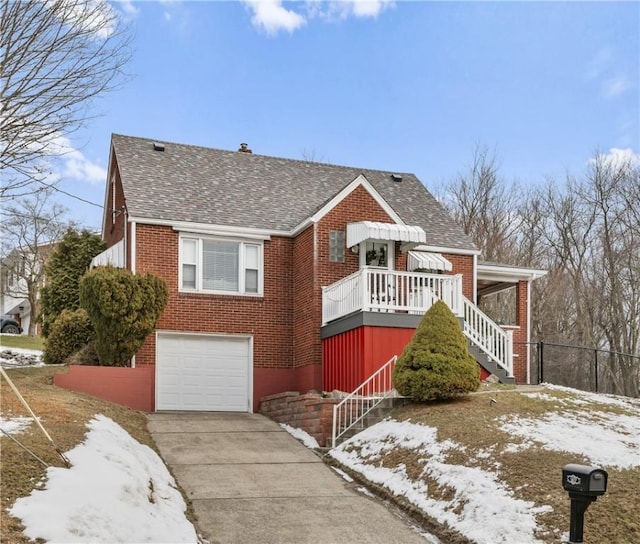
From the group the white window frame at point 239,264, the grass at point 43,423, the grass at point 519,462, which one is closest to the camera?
the grass at point 43,423

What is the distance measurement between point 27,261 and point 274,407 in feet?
94.4

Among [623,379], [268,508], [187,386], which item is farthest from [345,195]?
[623,379]

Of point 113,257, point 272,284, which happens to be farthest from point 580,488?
point 113,257

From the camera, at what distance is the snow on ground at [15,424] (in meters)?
10.2

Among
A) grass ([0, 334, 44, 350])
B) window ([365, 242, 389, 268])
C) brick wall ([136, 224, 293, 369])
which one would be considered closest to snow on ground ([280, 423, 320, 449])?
brick wall ([136, 224, 293, 369])

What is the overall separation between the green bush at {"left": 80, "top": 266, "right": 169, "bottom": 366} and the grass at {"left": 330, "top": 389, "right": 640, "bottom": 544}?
6154 millimetres

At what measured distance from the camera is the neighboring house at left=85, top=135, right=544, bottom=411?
17906mm

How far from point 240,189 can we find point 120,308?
5.79 m

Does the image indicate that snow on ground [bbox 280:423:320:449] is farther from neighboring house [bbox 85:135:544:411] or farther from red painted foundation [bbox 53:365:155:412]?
red painted foundation [bbox 53:365:155:412]

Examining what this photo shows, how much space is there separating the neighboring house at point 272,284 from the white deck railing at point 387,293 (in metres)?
0.04

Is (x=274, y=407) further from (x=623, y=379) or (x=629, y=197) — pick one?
(x=629, y=197)

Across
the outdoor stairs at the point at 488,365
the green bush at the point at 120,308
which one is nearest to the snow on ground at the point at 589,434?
the outdoor stairs at the point at 488,365

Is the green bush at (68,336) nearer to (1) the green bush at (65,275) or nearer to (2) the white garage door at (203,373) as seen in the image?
(1) the green bush at (65,275)

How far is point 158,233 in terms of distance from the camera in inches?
747
